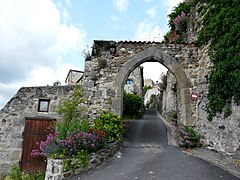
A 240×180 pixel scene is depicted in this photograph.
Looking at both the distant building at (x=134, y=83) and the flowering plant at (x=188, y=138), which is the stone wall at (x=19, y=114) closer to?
the flowering plant at (x=188, y=138)

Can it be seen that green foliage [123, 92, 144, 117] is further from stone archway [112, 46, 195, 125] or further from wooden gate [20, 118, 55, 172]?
wooden gate [20, 118, 55, 172]

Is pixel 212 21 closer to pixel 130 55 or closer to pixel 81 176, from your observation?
pixel 130 55

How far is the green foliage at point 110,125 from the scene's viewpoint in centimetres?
576

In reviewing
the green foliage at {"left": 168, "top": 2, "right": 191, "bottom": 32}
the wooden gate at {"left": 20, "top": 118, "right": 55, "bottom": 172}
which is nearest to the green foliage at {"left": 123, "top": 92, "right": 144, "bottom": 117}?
the green foliage at {"left": 168, "top": 2, "right": 191, "bottom": 32}

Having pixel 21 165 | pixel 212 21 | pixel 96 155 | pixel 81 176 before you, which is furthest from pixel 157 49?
pixel 21 165

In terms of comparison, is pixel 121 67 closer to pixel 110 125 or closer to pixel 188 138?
pixel 110 125

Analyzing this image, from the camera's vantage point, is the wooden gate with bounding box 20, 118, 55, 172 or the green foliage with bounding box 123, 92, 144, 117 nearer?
the wooden gate with bounding box 20, 118, 55, 172

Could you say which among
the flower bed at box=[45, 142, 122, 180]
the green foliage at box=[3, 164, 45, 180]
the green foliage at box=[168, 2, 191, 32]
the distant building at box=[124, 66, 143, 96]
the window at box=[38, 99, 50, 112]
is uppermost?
the green foliage at box=[168, 2, 191, 32]

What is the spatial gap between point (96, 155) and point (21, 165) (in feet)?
12.1

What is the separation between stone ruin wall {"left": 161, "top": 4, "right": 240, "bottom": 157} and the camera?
4.50 metres

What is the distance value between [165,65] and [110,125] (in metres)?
2.71

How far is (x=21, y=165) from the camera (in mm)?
6883

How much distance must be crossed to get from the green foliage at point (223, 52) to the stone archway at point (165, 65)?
1.04 m

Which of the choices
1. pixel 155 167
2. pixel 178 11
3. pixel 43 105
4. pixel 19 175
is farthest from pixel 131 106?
pixel 155 167
